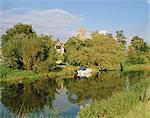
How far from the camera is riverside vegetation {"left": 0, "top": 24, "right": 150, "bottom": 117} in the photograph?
8.88m

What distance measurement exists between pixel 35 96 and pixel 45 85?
12.2ft

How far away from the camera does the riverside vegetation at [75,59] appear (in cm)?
888

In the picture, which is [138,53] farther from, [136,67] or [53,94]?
[53,94]

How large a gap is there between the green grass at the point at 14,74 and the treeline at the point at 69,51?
725 millimetres

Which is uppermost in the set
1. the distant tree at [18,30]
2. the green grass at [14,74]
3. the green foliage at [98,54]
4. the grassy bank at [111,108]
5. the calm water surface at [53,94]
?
the distant tree at [18,30]

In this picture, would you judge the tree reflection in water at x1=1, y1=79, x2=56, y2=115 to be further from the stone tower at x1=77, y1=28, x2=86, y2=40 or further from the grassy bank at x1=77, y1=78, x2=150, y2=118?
the stone tower at x1=77, y1=28, x2=86, y2=40

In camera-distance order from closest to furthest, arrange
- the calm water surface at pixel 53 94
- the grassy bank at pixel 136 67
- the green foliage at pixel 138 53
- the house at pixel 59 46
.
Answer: the calm water surface at pixel 53 94, the grassy bank at pixel 136 67, the green foliage at pixel 138 53, the house at pixel 59 46

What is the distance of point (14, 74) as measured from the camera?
22703 millimetres

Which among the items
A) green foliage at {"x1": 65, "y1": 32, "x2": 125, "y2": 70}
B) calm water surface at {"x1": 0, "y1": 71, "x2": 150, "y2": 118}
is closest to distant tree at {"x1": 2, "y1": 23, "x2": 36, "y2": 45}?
green foliage at {"x1": 65, "y1": 32, "x2": 125, "y2": 70}

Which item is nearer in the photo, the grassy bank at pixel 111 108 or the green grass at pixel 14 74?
the grassy bank at pixel 111 108

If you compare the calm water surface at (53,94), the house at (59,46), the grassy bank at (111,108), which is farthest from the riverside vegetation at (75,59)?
the calm water surface at (53,94)

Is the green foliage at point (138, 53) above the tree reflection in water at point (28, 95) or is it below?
above

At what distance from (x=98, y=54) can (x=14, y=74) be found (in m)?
11.5

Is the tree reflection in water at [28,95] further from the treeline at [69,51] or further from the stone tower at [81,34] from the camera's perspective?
the stone tower at [81,34]
